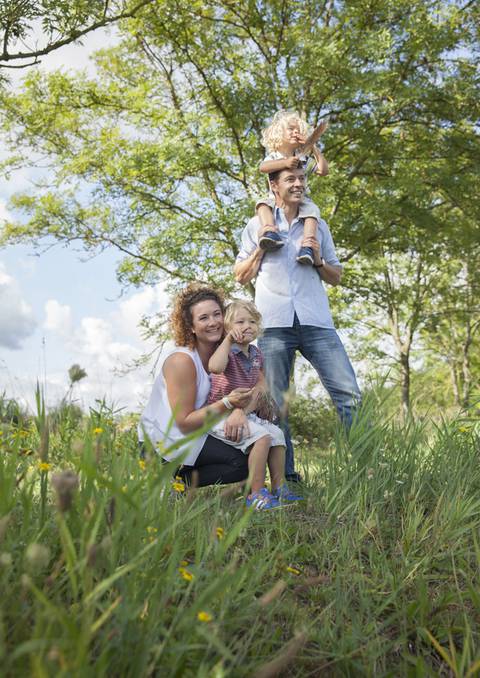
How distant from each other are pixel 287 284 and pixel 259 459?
4.13 ft

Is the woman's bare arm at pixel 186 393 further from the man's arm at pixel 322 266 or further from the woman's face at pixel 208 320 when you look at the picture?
the man's arm at pixel 322 266

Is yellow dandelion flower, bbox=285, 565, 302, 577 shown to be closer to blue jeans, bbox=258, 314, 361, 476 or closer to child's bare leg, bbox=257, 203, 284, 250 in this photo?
blue jeans, bbox=258, 314, 361, 476

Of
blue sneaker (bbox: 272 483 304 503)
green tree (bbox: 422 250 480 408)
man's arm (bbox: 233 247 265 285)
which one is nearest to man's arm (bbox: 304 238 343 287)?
man's arm (bbox: 233 247 265 285)

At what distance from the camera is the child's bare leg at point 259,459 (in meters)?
3.21

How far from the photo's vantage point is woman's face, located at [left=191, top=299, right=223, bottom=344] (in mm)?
3520

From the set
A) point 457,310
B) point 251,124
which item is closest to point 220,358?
point 251,124

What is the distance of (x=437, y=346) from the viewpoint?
24.7m

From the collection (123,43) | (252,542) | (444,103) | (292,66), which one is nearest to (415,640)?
(252,542)

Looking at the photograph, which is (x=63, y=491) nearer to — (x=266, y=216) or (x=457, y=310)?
(x=266, y=216)

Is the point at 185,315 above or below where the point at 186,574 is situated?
above

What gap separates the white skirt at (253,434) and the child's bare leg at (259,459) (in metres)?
0.03

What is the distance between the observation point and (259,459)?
324 cm

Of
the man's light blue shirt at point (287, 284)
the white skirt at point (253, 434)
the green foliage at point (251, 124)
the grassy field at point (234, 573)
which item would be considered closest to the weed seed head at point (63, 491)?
the grassy field at point (234, 573)

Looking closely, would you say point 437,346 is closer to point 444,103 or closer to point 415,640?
point 444,103
